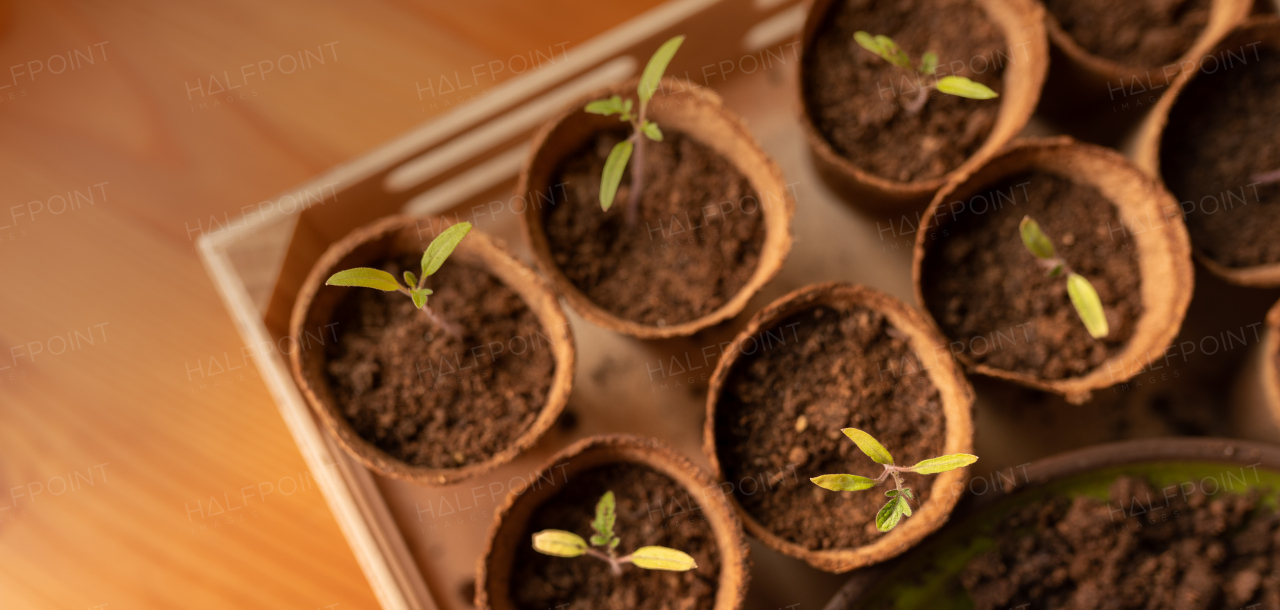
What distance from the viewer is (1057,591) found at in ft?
3.73

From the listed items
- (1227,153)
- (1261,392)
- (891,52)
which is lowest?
(1261,392)

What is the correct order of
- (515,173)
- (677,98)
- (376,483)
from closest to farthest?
1. (677,98)
2. (376,483)
3. (515,173)

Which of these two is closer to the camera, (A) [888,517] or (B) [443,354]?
(A) [888,517]

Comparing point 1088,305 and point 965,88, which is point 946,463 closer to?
point 1088,305

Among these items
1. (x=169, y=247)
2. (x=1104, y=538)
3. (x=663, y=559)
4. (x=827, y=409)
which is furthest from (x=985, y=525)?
(x=169, y=247)

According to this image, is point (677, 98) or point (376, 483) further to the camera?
point (376, 483)

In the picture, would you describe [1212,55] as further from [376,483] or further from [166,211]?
[166,211]

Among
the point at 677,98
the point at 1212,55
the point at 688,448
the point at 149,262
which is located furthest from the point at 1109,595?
the point at 149,262

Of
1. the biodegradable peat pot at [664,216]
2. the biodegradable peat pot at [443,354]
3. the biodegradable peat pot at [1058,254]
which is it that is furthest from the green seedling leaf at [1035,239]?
the biodegradable peat pot at [443,354]

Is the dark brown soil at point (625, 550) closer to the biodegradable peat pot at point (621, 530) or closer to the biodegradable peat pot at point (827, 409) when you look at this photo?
the biodegradable peat pot at point (621, 530)

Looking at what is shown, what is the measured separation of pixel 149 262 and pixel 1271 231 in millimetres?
2322

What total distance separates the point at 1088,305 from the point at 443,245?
98 centimetres

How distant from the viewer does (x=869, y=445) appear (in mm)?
963

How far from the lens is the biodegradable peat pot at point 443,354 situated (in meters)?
1.16
